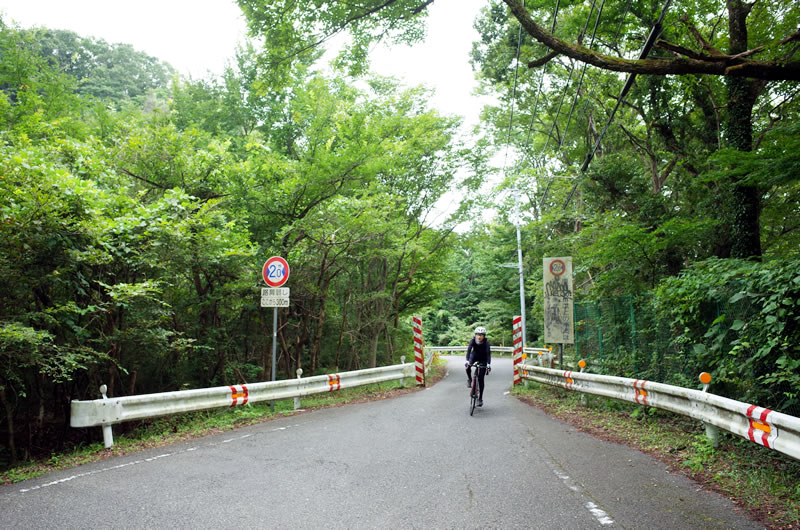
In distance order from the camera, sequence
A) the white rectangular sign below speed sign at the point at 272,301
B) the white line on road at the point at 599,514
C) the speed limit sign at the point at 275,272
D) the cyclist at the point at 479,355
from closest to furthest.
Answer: the white line on road at the point at 599,514 < the white rectangular sign below speed sign at the point at 272,301 < the speed limit sign at the point at 275,272 < the cyclist at the point at 479,355

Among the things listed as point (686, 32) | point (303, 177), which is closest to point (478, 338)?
point (303, 177)

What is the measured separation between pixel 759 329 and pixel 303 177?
1008cm

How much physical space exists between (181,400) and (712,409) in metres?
7.71

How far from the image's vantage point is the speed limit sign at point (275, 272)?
1029 cm

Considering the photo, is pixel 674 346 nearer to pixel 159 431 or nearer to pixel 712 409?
pixel 712 409

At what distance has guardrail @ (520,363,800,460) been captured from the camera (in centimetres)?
441

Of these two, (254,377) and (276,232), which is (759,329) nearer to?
(276,232)

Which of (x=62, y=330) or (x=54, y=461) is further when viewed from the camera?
(x=62, y=330)

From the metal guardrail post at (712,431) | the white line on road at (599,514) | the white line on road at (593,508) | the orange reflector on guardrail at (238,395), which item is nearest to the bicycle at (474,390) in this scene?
the orange reflector on guardrail at (238,395)

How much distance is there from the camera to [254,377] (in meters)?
13.8

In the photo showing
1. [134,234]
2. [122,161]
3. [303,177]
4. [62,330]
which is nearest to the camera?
[62,330]

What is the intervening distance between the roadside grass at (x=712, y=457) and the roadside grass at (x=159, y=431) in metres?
5.99

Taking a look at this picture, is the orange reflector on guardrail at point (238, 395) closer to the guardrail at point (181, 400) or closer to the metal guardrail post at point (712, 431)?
the guardrail at point (181, 400)

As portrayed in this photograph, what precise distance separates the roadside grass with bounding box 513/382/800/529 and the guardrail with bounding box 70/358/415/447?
560 cm
